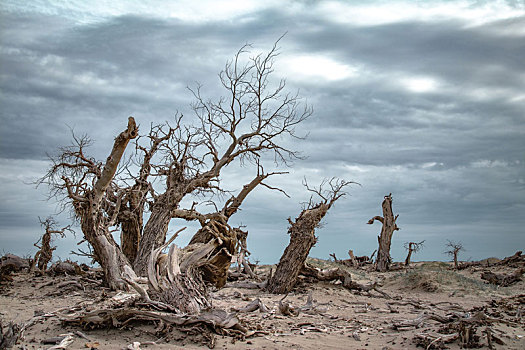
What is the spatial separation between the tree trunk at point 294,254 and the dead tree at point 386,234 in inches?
364

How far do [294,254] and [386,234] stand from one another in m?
9.83

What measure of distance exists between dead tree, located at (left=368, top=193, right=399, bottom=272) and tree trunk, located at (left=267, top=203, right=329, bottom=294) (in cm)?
924

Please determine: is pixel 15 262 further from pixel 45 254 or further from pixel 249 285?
pixel 249 285

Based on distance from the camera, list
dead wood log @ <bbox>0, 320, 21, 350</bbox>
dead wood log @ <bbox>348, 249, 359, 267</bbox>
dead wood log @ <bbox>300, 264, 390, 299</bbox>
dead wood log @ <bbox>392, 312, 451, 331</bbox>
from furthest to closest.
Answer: dead wood log @ <bbox>348, 249, 359, 267</bbox>, dead wood log @ <bbox>300, 264, 390, 299</bbox>, dead wood log @ <bbox>392, 312, 451, 331</bbox>, dead wood log @ <bbox>0, 320, 21, 350</bbox>

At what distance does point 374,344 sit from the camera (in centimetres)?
698

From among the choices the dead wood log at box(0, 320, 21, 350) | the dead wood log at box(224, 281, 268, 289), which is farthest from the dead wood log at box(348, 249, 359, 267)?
the dead wood log at box(0, 320, 21, 350)

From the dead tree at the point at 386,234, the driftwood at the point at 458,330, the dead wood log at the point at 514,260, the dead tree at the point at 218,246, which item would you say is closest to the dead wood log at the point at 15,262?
the dead tree at the point at 218,246

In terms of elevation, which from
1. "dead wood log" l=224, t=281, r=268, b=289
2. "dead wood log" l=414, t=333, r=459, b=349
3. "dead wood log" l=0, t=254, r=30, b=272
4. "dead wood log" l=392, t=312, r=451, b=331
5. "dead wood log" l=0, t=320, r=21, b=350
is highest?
"dead wood log" l=0, t=254, r=30, b=272

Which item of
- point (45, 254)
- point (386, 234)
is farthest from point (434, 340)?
point (386, 234)

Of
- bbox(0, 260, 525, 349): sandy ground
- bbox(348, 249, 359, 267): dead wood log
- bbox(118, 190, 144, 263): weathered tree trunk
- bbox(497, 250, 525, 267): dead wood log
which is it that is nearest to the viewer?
bbox(0, 260, 525, 349): sandy ground

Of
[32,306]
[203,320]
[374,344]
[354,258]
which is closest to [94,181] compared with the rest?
[32,306]

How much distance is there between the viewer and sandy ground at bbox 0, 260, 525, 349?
Answer: 6.62 meters

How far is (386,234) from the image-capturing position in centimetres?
2102

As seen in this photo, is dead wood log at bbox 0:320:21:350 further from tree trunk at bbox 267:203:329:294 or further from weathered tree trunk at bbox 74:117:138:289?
tree trunk at bbox 267:203:329:294
